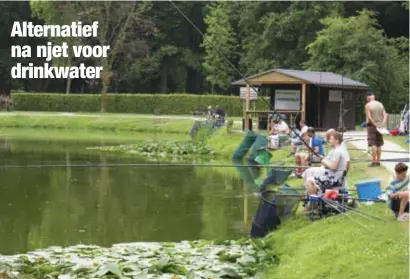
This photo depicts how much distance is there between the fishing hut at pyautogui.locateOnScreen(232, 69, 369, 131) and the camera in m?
26.5

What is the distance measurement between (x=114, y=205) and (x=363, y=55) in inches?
903

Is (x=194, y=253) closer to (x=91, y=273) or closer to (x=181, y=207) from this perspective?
(x=91, y=273)

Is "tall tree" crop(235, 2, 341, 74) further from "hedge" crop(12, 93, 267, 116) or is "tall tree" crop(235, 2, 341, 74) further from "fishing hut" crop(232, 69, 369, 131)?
"fishing hut" crop(232, 69, 369, 131)

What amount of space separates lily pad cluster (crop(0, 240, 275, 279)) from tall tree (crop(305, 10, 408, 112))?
25662 millimetres

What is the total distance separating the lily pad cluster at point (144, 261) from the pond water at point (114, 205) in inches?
41.7

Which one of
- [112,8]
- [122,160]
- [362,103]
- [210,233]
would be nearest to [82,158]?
[122,160]

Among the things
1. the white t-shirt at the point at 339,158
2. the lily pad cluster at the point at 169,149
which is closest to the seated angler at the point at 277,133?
the lily pad cluster at the point at 169,149

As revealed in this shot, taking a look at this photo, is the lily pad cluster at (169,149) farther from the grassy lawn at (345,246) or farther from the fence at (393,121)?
the grassy lawn at (345,246)

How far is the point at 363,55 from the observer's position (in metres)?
35.0

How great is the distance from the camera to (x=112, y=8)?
4953cm

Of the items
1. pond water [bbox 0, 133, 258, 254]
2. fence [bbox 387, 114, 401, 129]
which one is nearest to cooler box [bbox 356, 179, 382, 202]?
pond water [bbox 0, 133, 258, 254]

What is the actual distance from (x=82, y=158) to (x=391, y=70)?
1825 cm

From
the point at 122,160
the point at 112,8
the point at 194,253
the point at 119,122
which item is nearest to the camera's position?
the point at 194,253

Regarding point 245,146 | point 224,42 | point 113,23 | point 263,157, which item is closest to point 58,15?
point 113,23
